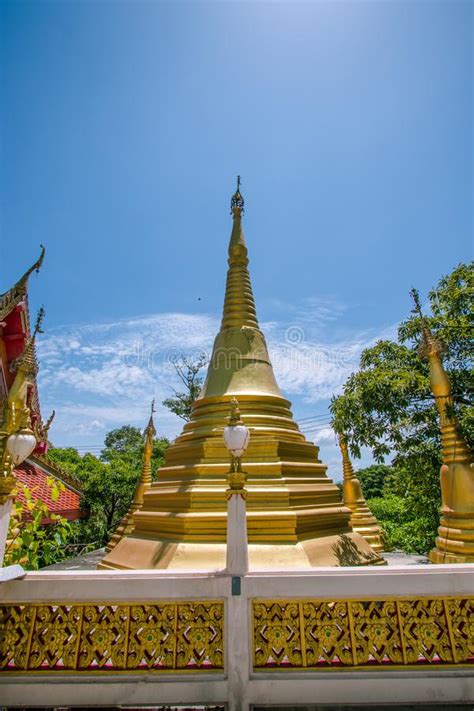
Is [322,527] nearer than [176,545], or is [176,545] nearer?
[176,545]

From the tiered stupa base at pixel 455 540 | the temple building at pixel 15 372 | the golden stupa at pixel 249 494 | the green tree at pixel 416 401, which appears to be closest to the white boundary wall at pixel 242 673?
the tiered stupa base at pixel 455 540

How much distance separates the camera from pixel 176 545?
17.6 feet

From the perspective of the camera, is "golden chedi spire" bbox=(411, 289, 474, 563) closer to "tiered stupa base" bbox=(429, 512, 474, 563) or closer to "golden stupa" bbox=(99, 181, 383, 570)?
"tiered stupa base" bbox=(429, 512, 474, 563)

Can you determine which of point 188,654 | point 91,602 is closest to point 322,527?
point 188,654

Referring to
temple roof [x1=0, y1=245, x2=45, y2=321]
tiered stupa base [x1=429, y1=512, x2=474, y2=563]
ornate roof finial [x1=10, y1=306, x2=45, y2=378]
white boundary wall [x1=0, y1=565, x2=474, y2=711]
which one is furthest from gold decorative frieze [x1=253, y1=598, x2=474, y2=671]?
temple roof [x1=0, y1=245, x2=45, y2=321]

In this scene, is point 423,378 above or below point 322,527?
above

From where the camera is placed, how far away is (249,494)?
5.66 metres

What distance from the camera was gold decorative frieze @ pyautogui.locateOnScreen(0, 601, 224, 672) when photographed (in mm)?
3094

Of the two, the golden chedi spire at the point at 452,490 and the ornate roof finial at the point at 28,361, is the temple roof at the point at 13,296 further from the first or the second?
the golden chedi spire at the point at 452,490

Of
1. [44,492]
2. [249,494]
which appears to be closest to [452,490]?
[249,494]

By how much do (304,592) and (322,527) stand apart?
292 cm

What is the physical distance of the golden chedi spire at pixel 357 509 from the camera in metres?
10.4

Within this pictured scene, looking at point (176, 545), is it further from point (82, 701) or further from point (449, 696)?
point (449, 696)

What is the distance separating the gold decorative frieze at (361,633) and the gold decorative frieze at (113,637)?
1.41 feet
